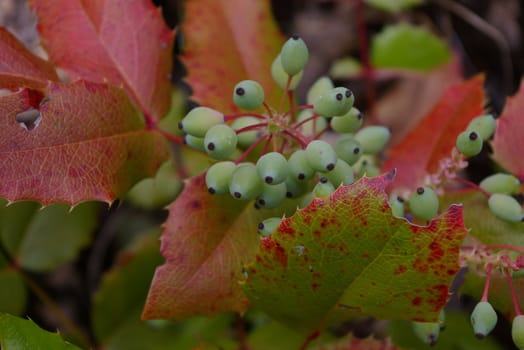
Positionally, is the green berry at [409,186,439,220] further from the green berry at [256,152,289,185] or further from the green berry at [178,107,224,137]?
the green berry at [178,107,224,137]

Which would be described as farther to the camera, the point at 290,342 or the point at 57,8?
the point at 290,342

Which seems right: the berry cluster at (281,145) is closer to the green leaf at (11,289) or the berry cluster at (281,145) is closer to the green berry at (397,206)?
the green berry at (397,206)

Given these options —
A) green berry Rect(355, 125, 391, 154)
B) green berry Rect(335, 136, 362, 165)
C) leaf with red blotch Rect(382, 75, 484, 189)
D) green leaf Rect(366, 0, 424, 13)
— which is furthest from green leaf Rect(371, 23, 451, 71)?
green berry Rect(335, 136, 362, 165)

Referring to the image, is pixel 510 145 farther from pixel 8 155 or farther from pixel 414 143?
pixel 8 155

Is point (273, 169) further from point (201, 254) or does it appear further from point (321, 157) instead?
point (201, 254)

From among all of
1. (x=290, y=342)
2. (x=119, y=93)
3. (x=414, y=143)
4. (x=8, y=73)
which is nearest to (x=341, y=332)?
(x=290, y=342)

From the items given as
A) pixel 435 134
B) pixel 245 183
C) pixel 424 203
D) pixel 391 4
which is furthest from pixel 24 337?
pixel 391 4
